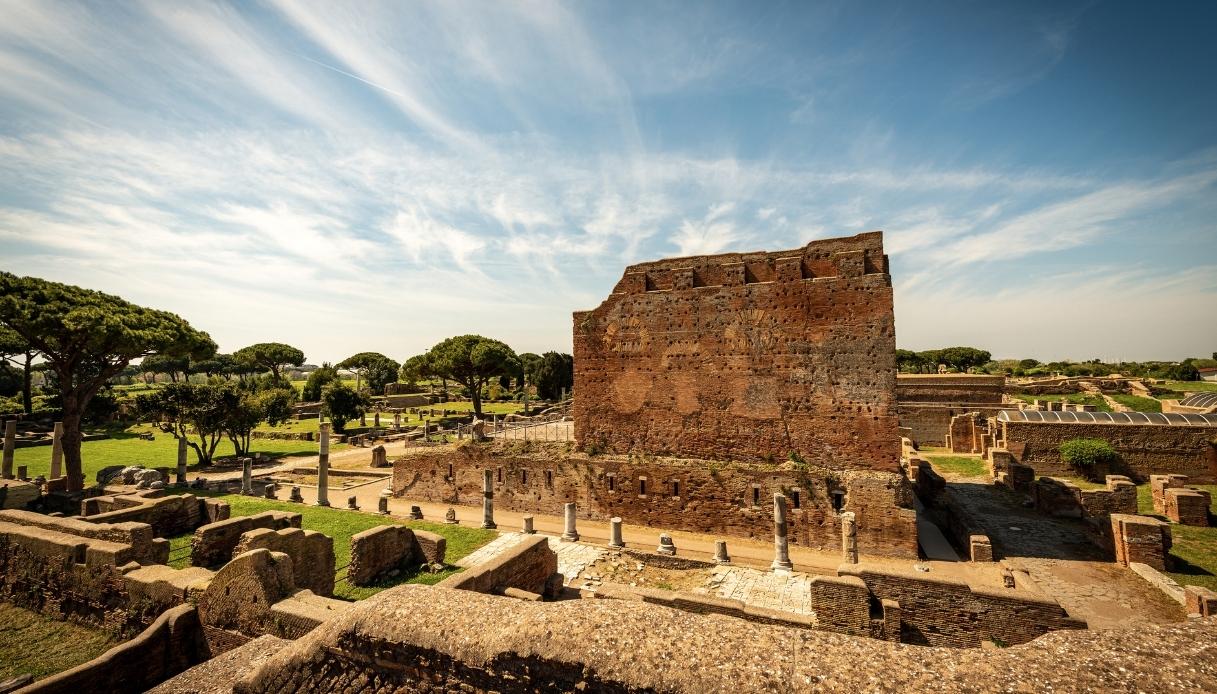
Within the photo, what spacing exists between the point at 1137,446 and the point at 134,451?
165ft

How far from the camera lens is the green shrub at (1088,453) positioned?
19.7 metres

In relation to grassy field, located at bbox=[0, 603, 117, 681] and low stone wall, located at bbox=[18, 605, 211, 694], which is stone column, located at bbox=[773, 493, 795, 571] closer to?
low stone wall, located at bbox=[18, 605, 211, 694]

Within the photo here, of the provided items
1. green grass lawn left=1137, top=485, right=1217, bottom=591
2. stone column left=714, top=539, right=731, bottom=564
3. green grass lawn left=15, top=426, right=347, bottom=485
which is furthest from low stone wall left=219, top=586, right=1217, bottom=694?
green grass lawn left=15, top=426, right=347, bottom=485

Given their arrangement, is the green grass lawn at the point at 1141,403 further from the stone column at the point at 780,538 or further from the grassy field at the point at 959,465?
the stone column at the point at 780,538

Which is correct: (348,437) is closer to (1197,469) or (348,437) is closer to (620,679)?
(620,679)

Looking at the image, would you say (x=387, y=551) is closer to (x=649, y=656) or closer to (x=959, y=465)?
(x=649, y=656)

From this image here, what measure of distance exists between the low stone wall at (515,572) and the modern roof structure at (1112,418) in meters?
24.1

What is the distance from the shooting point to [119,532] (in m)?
9.51

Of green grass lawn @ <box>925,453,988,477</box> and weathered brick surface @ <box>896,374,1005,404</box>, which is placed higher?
weathered brick surface @ <box>896,374,1005,404</box>

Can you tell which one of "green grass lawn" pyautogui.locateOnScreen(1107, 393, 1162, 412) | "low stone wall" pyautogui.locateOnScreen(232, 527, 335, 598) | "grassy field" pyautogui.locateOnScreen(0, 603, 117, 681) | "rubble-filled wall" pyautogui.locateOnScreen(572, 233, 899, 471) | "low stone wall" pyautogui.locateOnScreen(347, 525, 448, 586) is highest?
"rubble-filled wall" pyautogui.locateOnScreen(572, 233, 899, 471)

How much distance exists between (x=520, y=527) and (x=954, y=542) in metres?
13.2

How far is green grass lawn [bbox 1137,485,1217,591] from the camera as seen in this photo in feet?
34.8

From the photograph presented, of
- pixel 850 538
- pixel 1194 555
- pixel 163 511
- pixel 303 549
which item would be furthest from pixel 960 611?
pixel 163 511

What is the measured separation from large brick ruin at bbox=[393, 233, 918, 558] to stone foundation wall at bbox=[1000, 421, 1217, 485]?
1365 cm
